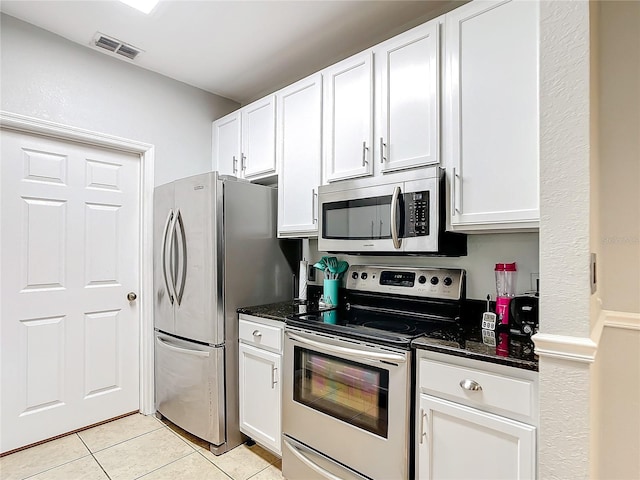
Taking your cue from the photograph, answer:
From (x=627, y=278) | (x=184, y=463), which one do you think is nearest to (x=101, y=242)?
(x=184, y=463)

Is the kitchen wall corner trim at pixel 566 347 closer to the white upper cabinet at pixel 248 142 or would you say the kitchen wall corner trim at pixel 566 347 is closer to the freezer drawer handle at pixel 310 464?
the freezer drawer handle at pixel 310 464

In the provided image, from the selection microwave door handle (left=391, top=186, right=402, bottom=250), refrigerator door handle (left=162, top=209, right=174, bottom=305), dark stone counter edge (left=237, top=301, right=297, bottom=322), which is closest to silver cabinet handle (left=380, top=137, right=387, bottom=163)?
microwave door handle (left=391, top=186, right=402, bottom=250)

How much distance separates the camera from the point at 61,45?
2346 millimetres

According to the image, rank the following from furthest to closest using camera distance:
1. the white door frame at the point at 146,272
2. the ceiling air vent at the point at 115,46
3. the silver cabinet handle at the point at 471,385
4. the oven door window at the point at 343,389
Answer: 1. the white door frame at the point at 146,272
2. the ceiling air vent at the point at 115,46
3. the oven door window at the point at 343,389
4. the silver cabinet handle at the point at 471,385

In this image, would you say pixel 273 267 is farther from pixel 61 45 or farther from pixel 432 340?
pixel 61 45

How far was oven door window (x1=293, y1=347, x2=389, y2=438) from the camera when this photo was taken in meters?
1.57

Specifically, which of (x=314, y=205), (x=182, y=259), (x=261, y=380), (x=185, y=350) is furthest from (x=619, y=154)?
(x=185, y=350)

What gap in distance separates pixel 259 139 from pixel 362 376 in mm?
1806

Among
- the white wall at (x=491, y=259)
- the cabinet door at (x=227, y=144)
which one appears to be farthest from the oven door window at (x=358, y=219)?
Result: the cabinet door at (x=227, y=144)

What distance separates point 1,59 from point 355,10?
2097 mm

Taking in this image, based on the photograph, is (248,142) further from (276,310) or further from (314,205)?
(276,310)

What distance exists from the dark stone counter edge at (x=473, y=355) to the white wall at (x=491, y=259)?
1.95 ft

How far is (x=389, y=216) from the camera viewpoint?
1.85m

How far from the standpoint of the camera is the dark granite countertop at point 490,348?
1242 mm
